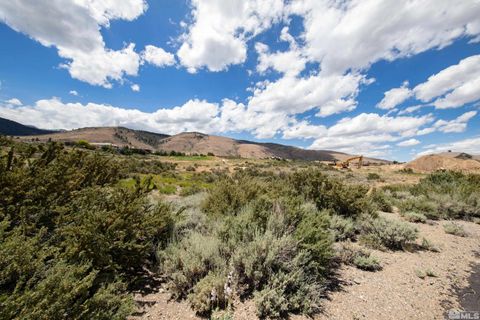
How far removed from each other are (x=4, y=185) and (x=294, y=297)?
4497 mm

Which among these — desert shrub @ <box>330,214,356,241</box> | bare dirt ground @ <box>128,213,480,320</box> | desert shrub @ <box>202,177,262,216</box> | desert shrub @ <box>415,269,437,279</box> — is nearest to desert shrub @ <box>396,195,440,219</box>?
bare dirt ground @ <box>128,213,480,320</box>

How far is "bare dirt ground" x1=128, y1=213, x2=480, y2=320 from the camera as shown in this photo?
346 cm

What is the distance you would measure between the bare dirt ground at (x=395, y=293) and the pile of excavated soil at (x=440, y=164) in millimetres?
27723

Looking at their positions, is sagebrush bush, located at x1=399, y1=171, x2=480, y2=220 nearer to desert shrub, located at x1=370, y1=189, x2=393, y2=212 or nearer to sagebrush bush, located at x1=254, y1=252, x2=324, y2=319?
desert shrub, located at x1=370, y1=189, x2=393, y2=212

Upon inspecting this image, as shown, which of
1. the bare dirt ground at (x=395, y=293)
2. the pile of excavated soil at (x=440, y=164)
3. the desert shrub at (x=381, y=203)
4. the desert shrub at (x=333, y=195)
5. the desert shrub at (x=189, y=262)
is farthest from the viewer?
the pile of excavated soil at (x=440, y=164)

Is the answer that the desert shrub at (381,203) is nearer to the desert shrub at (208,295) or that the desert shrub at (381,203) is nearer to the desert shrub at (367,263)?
the desert shrub at (367,263)

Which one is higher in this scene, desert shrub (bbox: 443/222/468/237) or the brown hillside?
the brown hillside

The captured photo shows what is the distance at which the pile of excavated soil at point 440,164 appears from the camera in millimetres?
26833

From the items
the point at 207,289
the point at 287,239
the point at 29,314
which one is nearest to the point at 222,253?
the point at 207,289

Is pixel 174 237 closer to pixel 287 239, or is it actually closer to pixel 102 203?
pixel 102 203

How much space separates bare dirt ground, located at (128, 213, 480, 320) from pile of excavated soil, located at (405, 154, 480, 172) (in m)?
27.7

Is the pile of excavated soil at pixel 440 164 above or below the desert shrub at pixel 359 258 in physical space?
above

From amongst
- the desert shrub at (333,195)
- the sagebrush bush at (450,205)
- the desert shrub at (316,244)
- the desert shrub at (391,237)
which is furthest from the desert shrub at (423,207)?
the desert shrub at (316,244)

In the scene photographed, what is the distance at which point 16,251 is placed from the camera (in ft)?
7.91
